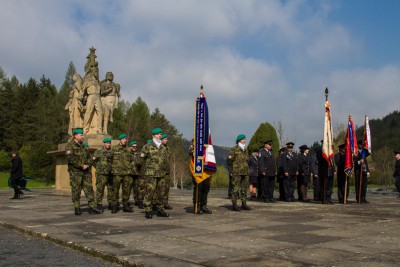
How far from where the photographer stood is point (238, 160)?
11.7m

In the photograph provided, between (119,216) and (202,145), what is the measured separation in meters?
2.59

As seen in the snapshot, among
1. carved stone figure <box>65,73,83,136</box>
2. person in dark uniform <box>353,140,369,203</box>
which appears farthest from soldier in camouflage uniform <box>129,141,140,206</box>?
carved stone figure <box>65,73,83,136</box>

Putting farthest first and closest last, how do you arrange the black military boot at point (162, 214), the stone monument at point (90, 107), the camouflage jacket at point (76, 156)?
the stone monument at point (90, 107), the camouflage jacket at point (76, 156), the black military boot at point (162, 214)

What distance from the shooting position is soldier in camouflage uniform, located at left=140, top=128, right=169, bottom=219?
32.8 feet

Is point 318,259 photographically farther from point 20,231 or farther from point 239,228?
point 20,231

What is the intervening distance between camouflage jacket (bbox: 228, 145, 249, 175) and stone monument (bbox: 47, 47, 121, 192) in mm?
8437

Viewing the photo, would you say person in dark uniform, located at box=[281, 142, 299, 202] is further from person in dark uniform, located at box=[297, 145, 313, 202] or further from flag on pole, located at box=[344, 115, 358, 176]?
flag on pole, located at box=[344, 115, 358, 176]

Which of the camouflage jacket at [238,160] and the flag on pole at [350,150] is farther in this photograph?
the flag on pole at [350,150]

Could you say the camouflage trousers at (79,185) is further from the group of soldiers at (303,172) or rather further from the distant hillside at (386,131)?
the distant hillside at (386,131)

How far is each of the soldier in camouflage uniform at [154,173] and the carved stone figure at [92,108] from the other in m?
9.81

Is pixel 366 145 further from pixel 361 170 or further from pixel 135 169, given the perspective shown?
pixel 135 169

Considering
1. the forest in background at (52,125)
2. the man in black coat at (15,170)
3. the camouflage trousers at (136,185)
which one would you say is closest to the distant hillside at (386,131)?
the forest in background at (52,125)

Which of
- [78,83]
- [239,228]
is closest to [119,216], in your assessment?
[239,228]

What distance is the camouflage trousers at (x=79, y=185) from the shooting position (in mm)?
10797
